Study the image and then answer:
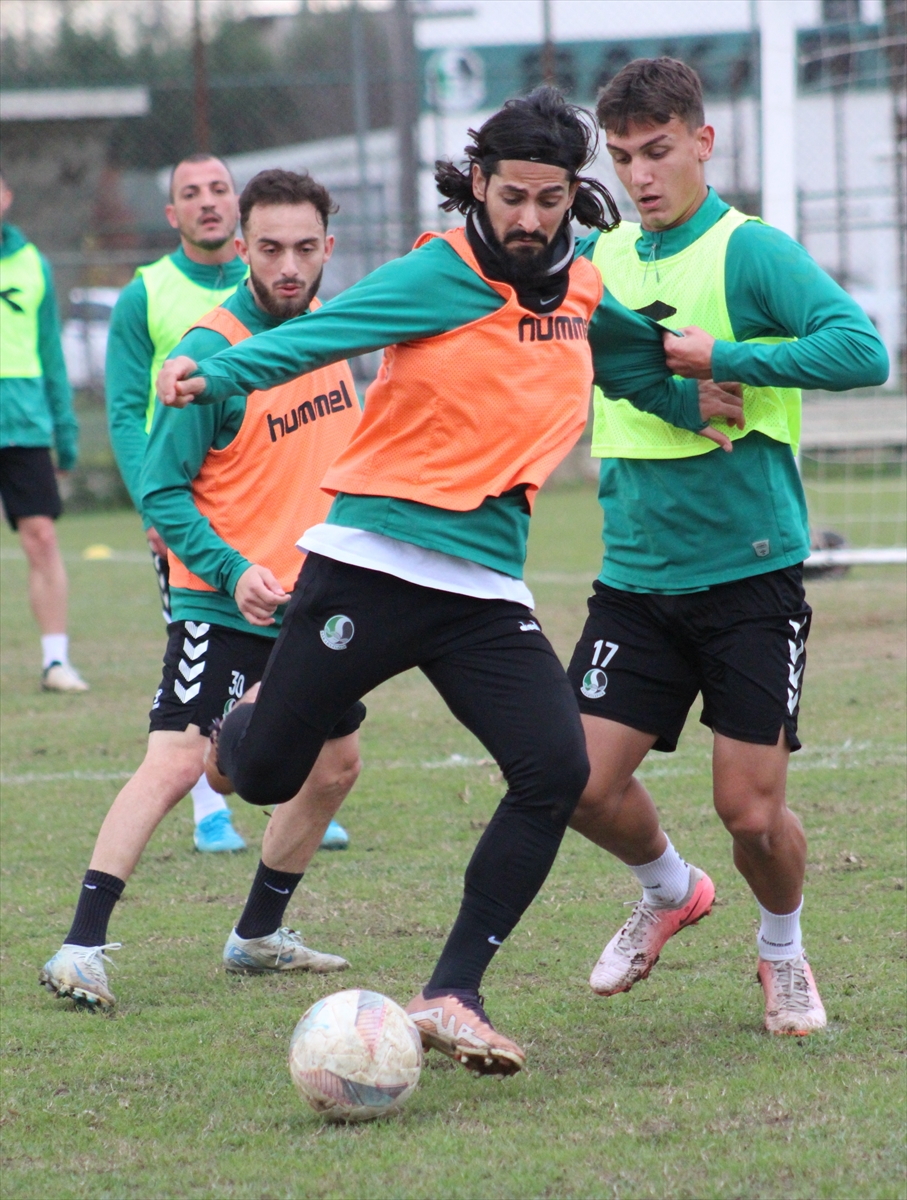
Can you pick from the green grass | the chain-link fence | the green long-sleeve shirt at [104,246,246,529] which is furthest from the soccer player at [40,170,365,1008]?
the chain-link fence

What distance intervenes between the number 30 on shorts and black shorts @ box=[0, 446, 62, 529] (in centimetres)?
532

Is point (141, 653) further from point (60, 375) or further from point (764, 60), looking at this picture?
point (764, 60)

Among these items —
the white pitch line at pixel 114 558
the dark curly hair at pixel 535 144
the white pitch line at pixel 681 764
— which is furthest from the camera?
the white pitch line at pixel 114 558

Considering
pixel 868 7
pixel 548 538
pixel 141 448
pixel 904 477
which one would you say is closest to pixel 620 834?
pixel 141 448

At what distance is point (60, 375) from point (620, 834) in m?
5.65

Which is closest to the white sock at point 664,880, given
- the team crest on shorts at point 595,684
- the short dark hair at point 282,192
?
the team crest on shorts at point 595,684

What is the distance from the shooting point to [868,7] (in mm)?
15078

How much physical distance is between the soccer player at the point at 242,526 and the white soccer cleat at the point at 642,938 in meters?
0.78

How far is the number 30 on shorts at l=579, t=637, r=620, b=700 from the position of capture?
12.7ft

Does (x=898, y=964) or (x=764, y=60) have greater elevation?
(x=764, y=60)

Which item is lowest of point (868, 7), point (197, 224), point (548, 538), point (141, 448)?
point (548, 538)

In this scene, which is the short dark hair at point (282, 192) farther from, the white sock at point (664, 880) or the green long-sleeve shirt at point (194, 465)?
the white sock at point (664, 880)

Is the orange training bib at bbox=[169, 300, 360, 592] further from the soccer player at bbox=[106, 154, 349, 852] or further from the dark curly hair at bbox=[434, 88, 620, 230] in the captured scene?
the soccer player at bbox=[106, 154, 349, 852]

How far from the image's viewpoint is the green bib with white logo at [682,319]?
3754mm
